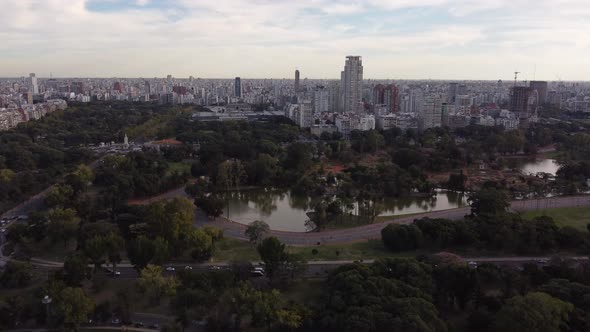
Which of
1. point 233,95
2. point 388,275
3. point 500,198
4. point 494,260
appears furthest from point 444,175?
point 233,95

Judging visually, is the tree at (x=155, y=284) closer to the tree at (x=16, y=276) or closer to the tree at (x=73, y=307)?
the tree at (x=73, y=307)

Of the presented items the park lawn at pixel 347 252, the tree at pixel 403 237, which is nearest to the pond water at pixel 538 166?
the tree at pixel 403 237

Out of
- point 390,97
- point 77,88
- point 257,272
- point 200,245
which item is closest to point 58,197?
point 200,245

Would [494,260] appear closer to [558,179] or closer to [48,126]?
[558,179]

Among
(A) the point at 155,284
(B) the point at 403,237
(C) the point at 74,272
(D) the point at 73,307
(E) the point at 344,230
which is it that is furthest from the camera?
(E) the point at 344,230

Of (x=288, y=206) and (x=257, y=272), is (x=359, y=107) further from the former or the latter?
(x=257, y=272)

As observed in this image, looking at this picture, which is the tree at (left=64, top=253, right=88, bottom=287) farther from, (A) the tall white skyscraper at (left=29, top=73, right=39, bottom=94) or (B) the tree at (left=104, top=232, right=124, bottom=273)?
(A) the tall white skyscraper at (left=29, top=73, right=39, bottom=94)
